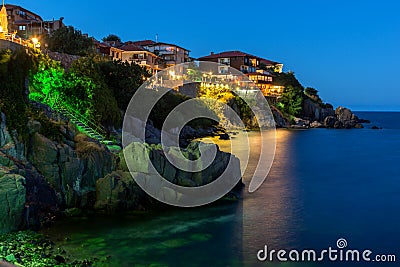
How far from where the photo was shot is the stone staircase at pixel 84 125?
925 inches

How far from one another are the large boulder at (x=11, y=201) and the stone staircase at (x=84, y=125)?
347 inches

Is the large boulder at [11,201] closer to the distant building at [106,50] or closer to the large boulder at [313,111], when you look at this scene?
the distant building at [106,50]

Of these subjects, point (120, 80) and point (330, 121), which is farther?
point (330, 121)

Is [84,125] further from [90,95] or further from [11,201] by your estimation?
[11,201]

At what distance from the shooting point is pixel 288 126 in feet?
253

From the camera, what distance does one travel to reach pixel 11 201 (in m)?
13.7

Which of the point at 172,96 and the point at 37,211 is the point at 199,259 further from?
Result: the point at 172,96

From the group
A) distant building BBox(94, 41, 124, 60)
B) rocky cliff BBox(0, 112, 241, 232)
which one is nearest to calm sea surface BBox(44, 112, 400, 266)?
rocky cliff BBox(0, 112, 241, 232)

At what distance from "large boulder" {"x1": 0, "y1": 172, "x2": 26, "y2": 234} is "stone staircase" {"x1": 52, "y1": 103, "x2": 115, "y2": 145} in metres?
8.80

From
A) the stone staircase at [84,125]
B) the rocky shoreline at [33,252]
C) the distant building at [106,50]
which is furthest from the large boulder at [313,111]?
the rocky shoreline at [33,252]

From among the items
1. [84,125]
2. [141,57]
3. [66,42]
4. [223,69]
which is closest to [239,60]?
[223,69]

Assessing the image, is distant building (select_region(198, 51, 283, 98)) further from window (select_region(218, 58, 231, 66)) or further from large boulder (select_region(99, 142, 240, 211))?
large boulder (select_region(99, 142, 240, 211))

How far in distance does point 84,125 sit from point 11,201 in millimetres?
11935

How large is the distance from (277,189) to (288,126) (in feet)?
178
